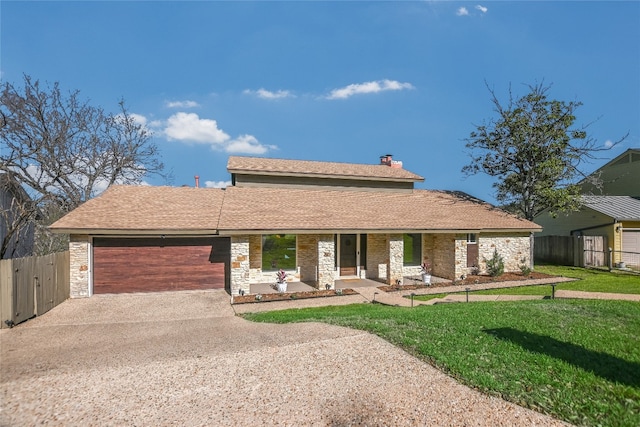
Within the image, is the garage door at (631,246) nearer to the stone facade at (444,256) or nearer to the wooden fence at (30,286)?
the stone facade at (444,256)

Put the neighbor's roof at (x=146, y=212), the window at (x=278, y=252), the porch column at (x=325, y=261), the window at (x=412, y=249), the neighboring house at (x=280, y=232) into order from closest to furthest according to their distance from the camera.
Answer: the neighbor's roof at (x=146, y=212) < the neighboring house at (x=280, y=232) < the porch column at (x=325, y=261) < the window at (x=278, y=252) < the window at (x=412, y=249)

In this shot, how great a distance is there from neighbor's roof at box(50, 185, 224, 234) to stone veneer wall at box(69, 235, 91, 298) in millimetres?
612

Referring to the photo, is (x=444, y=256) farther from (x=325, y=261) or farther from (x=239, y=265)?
(x=239, y=265)

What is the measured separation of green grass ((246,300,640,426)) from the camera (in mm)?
4406

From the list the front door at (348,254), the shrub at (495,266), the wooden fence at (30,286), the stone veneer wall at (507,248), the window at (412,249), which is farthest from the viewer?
the stone veneer wall at (507,248)

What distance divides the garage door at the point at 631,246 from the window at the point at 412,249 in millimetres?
13334

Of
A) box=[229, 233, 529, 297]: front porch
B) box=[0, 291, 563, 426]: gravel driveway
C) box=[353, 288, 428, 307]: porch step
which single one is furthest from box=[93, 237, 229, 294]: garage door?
box=[353, 288, 428, 307]: porch step

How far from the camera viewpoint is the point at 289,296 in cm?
1240

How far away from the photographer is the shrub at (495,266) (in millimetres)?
15961

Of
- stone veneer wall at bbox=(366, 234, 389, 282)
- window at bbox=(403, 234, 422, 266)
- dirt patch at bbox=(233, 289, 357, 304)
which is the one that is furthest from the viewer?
window at bbox=(403, 234, 422, 266)

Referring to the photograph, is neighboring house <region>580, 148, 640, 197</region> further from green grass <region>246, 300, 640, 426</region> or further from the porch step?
the porch step

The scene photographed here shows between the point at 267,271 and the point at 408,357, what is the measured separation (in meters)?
9.67

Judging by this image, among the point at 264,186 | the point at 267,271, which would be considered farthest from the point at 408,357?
the point at 264,186

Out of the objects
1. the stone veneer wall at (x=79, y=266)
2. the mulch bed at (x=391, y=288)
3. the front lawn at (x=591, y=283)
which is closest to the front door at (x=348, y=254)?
the mulch bed at (x=391, y=288)
